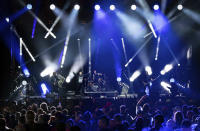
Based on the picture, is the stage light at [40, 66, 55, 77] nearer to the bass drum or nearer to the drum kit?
the drum kit

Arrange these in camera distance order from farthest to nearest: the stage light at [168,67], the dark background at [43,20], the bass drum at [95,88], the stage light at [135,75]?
the stage light at [135,75]
the stage light at [168,67]
the bass drum at [95,88]
the dark background at [43,20]

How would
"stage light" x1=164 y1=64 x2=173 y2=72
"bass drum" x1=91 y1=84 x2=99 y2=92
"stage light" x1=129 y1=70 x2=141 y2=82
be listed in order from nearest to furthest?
"bass drum" x1=91 y1=84 x2=99 y2=92 < "stage light" x1=164 y1=64 x2=173 y2=72 < "stage light" x1=129 y1=70 x2=141 y2=82

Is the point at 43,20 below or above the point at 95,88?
above

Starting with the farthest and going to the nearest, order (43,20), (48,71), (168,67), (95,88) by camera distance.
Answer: (48,71), (168,67), (43,20), (95,88)

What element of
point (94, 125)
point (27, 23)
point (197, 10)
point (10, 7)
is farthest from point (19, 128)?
point (197, 10)

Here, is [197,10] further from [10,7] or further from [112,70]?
[10,7]

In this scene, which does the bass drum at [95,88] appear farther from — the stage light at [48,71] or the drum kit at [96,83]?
the stage light at [48,71]

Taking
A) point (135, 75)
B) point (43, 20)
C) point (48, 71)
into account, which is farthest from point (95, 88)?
point (43, 20)

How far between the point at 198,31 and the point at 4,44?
10.3m

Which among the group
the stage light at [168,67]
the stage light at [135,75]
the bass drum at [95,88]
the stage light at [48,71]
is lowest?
the bass drum at [95,88]

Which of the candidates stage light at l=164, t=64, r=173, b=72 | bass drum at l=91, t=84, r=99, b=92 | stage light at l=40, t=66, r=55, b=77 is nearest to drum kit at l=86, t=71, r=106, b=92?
bass drum at l=91, t=84, r=99, b=92

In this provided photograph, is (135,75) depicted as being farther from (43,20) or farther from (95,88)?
(43,20)

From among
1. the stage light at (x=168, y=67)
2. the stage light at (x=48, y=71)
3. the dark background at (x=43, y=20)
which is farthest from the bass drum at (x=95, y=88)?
the stage light at (x=168, y=67)

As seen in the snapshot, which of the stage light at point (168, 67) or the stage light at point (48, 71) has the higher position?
the stage light at point (48, 71)
